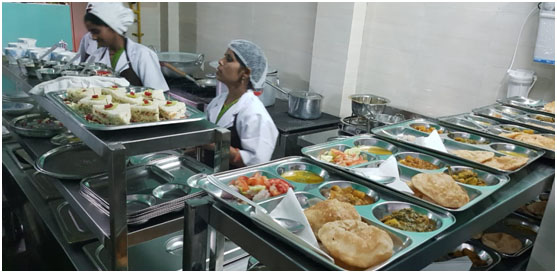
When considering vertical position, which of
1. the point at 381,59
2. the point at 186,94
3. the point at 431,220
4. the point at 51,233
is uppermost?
the point at 381,59

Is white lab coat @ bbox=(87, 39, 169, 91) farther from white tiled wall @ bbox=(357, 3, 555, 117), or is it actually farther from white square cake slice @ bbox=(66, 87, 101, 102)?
white tiled wall @ bbox=(357, 3, 555, 117)

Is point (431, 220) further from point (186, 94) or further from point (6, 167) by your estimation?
point (186, 94)

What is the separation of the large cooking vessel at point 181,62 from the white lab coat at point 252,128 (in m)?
1.48

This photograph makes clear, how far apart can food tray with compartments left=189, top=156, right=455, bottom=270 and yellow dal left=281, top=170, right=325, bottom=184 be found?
0.6 inches

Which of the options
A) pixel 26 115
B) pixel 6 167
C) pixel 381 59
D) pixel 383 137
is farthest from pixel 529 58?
pixel 6 167

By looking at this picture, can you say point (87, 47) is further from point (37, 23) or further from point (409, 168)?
point (409, 168)

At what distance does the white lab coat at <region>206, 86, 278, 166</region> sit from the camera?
8.61 feet

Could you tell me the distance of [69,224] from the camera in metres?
2.14

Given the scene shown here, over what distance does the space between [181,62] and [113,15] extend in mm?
771

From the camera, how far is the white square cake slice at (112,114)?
5.22ft

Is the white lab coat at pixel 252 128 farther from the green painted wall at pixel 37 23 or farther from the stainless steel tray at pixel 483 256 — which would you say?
the green painted wall at pixel 37 23

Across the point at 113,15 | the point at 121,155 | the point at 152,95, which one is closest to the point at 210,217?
the point at 121,155

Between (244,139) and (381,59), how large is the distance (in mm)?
1597

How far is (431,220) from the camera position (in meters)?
1.19
